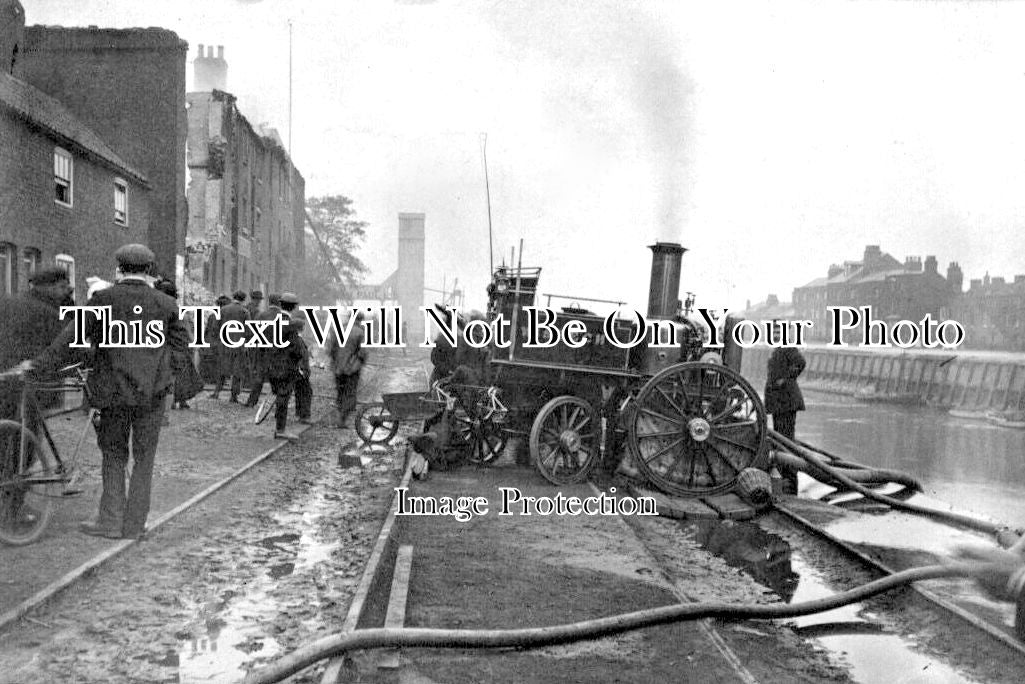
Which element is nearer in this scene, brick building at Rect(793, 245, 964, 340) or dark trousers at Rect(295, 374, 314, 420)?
dark trousers at Rect(295, 374, 314, 420)

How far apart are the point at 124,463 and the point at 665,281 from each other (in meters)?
5.64

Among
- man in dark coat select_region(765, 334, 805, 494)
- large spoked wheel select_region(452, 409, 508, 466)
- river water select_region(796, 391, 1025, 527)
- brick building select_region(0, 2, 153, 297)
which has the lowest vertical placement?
river water select_region(796, 391, 1025, 527)

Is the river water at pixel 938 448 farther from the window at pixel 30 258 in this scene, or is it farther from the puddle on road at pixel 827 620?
the window at pixel 30 258

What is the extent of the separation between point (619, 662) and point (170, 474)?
5.56 m

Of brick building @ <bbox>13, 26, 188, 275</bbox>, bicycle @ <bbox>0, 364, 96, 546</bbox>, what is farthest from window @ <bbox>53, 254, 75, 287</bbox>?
bicycle @ <bbox>0, 364, 96, 546</bbox>

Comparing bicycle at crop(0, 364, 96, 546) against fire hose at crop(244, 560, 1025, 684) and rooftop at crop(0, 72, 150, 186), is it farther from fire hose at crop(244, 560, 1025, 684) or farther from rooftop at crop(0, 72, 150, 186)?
rooftop at crop(0, 72, 150, 186)

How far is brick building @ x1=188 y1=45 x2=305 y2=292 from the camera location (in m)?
20.6

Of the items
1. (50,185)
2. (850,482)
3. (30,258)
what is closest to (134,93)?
(50,185)

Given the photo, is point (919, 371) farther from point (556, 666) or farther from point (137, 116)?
point (556, 666)

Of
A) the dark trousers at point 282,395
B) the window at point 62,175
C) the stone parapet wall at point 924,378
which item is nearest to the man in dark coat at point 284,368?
the dark trousers at point 282,395

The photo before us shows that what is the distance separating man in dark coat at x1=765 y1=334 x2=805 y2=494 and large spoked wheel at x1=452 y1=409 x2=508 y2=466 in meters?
2.96

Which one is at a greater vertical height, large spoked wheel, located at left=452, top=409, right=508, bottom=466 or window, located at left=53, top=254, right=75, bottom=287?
window, located at left=53, top=254, right=75, bottom=287

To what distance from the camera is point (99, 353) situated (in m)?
5.23

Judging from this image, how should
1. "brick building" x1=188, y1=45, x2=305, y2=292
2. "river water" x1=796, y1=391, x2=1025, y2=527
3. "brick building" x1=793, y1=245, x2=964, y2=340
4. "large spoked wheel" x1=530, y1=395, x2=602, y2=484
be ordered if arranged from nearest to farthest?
1. "large spoked wheel" x1=530, y1=395, x2=602, y2=484
2. "river water" x1=796, y1=391, x2=1025, y2=527
3. "brick building" x1=188, y1=45, x2=305, y2=292
4. "brick building" x1=793, y1=245, x2=964, y2=340
